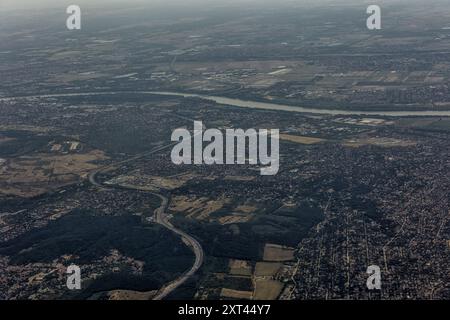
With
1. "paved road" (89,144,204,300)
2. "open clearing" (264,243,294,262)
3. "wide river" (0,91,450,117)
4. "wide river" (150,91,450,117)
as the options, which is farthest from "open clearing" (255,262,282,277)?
"wide river" (150,91,450,117)

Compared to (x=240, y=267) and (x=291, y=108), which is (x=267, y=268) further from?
(x=291, y=108)

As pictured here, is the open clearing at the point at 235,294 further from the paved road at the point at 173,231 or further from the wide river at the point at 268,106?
the wide river at the point at 268,106

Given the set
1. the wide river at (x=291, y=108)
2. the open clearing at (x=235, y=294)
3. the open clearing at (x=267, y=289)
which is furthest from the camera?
the wide river at (x=291, y=108)

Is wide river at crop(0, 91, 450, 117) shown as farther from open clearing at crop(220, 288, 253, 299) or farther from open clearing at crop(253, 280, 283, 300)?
open clearing at crop(220, 288, 253, 299)

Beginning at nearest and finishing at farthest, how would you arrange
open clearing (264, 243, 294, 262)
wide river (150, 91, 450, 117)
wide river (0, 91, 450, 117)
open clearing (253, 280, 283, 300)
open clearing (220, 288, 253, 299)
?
open clearing (253, 280, 283, 300)
open clearing (220, 288, 253, 299)
open clearing (264, 243, 294, 262)
wide river (150, 91, 450, 117)
wide river (0, 91, 450, 117)

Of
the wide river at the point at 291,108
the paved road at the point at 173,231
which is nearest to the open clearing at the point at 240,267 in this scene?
the paved road at the point at 173,231

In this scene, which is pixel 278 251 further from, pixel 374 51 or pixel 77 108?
pixel 374 51

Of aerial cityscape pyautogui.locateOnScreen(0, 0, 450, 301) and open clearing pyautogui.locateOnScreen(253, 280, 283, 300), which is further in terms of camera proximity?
aerial cityscape pyautogui.locateOnScreen(0, 0, 450, 301)
